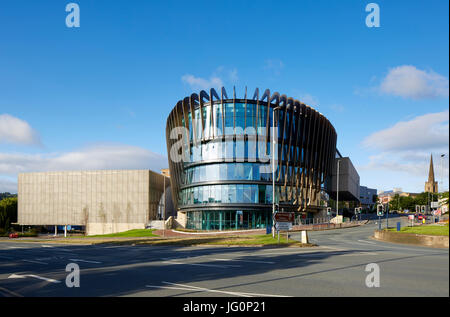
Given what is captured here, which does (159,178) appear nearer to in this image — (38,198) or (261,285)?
(38,198)

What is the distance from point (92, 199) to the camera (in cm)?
8794

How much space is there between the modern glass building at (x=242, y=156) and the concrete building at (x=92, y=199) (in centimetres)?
2262

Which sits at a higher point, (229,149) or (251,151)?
(229,149)

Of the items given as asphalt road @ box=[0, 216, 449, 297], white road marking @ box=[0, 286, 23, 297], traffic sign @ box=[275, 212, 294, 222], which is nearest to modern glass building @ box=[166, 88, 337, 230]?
traffic sign @ box=[275, 212, 294, 222]

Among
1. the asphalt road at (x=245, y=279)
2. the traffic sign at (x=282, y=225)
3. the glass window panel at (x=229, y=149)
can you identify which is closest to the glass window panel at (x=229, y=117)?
the glass window panel at (x=229, y=149)

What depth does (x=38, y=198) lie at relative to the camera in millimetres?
92938

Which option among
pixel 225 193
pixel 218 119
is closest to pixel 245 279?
pixel 225 193

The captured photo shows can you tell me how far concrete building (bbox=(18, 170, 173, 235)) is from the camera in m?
84.8

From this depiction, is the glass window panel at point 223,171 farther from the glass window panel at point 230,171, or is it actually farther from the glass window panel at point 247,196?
the glass window panel at point 247,196

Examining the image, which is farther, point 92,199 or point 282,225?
point 92,199

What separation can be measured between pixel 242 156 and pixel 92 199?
4572 cm

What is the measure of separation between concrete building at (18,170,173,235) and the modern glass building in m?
22.6

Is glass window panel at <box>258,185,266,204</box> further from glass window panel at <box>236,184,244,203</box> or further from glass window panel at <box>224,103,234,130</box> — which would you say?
glass window panel at <box>224,103,234,130</box>

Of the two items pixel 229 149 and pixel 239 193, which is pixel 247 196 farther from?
pixel 229 149
